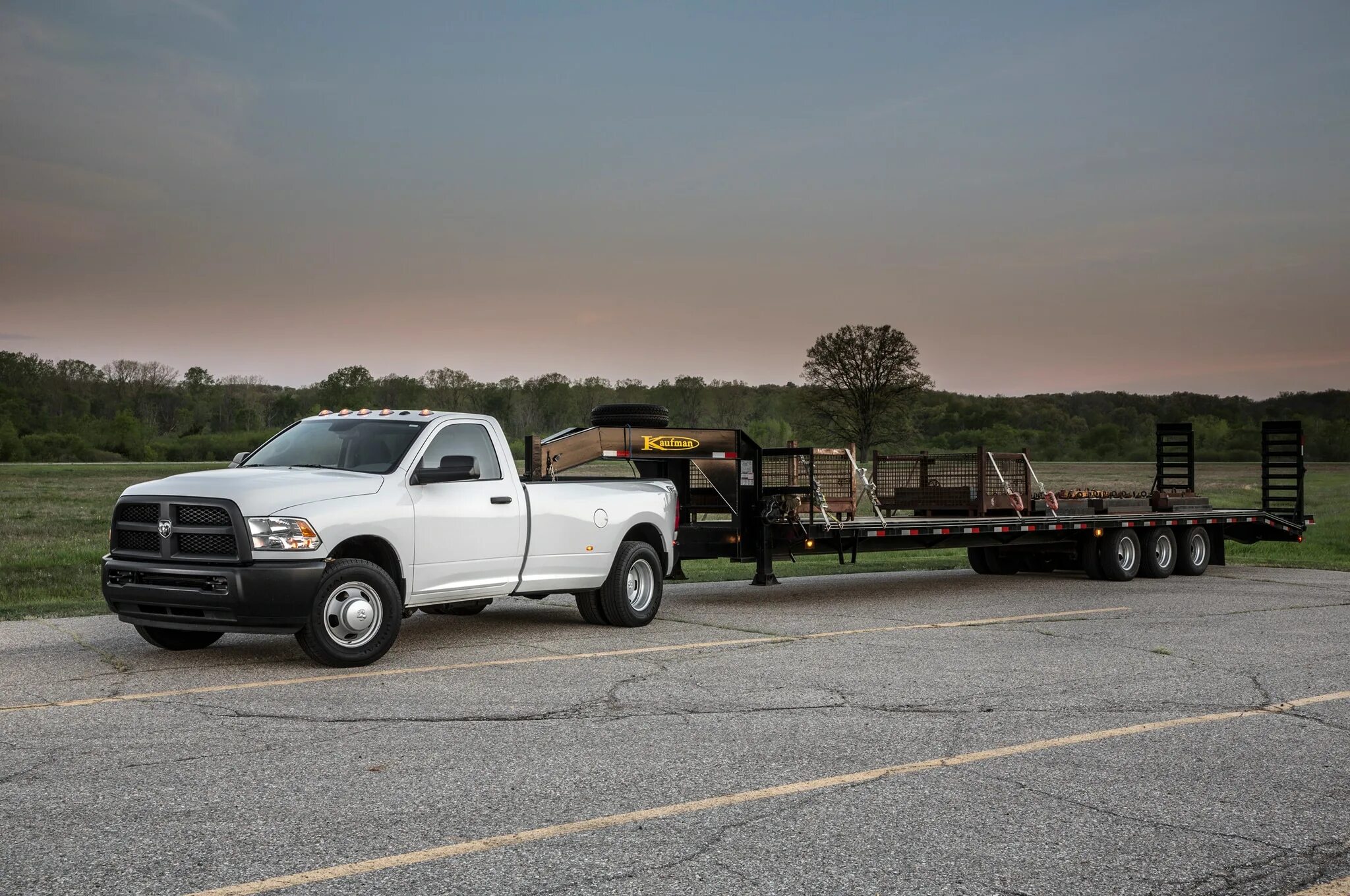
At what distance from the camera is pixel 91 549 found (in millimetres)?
24391

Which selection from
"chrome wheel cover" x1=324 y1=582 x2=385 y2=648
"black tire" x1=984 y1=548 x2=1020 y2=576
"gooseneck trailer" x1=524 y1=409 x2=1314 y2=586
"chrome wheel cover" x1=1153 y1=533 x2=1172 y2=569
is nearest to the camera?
"chrome wheel cover" x1=324 y1=582 x2=385 y2=648

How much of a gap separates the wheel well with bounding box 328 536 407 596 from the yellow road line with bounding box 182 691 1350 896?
468 centimetres

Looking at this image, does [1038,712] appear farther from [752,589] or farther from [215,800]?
[752,589]

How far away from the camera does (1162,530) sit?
18.5 metres

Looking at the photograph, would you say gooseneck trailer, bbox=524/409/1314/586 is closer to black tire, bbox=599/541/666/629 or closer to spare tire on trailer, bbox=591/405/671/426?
spare tire on trailer, bbox=591/405/671/426

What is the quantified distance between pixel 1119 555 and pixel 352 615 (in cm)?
1232

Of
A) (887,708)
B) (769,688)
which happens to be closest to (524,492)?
(769,688)

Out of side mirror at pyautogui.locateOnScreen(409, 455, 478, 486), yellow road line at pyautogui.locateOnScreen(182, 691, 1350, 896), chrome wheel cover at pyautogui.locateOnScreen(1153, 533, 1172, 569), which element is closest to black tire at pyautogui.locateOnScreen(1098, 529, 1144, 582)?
chrome wheel cover at pyautogui.locateOnScreen(1153, 533, 1172, 569)

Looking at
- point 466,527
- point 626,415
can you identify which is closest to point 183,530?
point 466,527

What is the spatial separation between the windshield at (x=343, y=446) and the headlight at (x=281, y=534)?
1.08 meters

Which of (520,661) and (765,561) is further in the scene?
(765,561)

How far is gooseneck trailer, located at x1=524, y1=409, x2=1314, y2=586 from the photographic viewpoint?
14.1 meters

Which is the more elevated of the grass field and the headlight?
the headlight

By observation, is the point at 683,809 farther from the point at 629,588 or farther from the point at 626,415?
the point at 626,415
